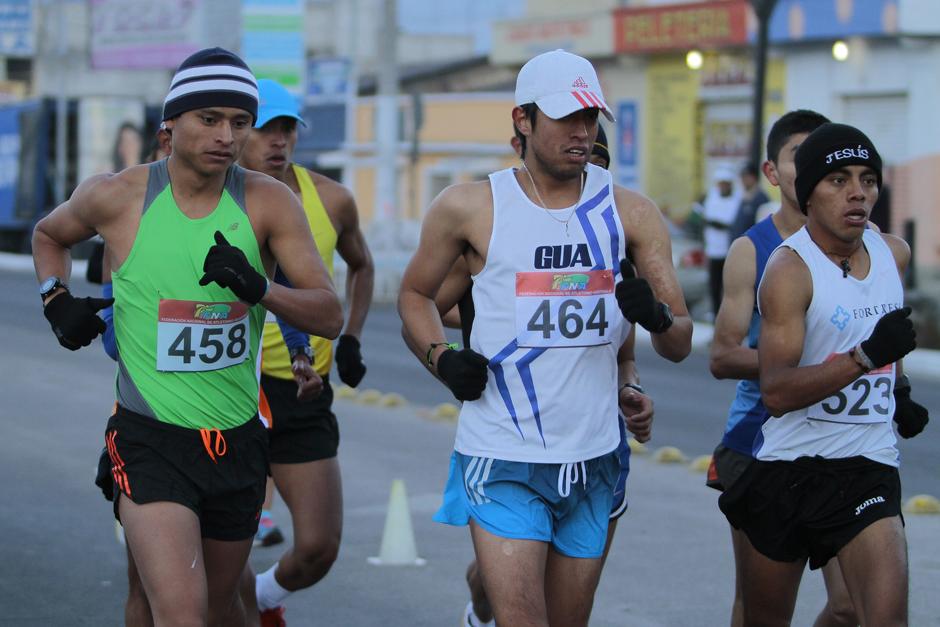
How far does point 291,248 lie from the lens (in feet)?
16.9

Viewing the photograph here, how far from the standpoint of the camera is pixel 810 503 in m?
5.17

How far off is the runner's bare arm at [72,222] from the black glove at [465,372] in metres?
1.12

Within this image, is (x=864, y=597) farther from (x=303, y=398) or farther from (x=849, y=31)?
(x=849, y=31)

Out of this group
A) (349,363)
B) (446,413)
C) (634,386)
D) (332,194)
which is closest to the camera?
(634,386)

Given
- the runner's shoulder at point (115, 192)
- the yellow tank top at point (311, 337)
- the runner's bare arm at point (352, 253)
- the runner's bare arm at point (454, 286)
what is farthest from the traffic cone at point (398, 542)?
the runner's shoulder at point (115, 192)

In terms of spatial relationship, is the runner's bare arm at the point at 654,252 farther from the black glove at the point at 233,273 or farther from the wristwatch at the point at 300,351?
the wristwatch at the point at 300,351

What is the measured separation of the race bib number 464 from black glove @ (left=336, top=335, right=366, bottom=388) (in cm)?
181

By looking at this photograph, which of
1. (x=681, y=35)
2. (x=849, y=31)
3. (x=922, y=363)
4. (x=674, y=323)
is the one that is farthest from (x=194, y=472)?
(x=681, y=35)

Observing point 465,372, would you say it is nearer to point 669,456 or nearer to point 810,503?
point 810,503

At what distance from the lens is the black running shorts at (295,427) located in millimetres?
6660

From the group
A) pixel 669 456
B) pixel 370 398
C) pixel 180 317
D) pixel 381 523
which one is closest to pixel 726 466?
pixel 180 317

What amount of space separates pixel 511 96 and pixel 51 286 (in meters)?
37.1

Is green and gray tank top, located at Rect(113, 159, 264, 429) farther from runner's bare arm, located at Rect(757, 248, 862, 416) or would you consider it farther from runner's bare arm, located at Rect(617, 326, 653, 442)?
runner's bare arm, located at Rect(757, 248, 862, 416)

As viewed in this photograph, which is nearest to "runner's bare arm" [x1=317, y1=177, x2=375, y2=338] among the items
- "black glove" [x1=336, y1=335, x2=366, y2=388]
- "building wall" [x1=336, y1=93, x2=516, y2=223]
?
"black glove" [x1=336, y1=335, x2=366, y2=388]
